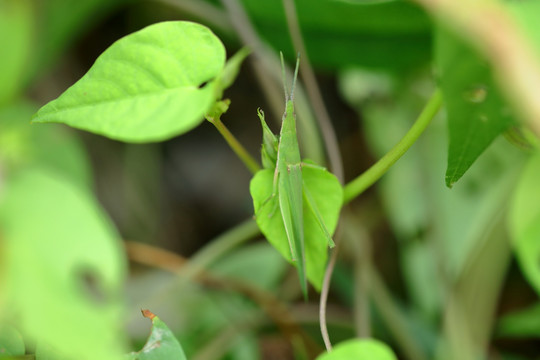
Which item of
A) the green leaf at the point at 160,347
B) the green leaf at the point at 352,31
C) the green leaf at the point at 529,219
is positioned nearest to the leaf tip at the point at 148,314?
the green leaf at the point at 160,347

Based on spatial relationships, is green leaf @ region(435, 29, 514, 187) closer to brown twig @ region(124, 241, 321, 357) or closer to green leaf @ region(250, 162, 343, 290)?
green leaf @ region(250, 162, 343, 290)

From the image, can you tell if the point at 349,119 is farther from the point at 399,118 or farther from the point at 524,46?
the point at 524,46

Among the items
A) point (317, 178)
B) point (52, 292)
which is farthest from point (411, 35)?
point (52, 292)

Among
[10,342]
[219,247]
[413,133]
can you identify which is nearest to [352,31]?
[219,247]

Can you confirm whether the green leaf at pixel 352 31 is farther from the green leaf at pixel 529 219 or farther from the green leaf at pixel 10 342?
the green leaf at pixel 10 342

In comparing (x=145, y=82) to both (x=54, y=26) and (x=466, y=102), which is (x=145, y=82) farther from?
(x=54, y=26)

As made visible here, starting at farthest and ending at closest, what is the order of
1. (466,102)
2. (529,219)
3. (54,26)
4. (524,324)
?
(54,26) → (524,324) → (529,219) → (466,102)
